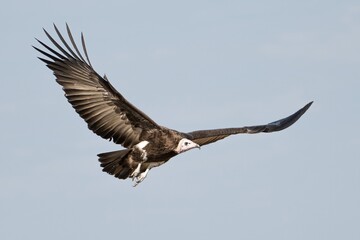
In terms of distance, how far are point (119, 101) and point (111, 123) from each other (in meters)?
0.66

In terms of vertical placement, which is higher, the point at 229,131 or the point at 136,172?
the point at 229,131

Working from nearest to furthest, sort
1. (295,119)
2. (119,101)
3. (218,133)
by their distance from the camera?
(119,101) < (218,133) < (295,119)

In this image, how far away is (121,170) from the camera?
18.5 m

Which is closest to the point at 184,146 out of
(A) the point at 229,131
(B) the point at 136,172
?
(B) the point at 136,172

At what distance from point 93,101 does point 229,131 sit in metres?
2.92

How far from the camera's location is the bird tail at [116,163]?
18.4 m

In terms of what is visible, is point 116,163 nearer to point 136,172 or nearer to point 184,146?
point 136,172

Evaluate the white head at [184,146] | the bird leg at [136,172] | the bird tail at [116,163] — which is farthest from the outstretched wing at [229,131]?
the bird tail at [116,163]

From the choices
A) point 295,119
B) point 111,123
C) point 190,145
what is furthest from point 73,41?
point 295,119

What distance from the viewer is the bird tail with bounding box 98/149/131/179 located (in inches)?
725

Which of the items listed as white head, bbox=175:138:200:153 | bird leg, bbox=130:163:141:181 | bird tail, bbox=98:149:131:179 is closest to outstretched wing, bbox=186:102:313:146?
white head, bbox=175:138:200:153

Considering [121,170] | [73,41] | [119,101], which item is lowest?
[121,170]

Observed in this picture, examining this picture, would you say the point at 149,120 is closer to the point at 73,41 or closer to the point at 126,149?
the point at 126,149

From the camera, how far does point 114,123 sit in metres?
18.5
